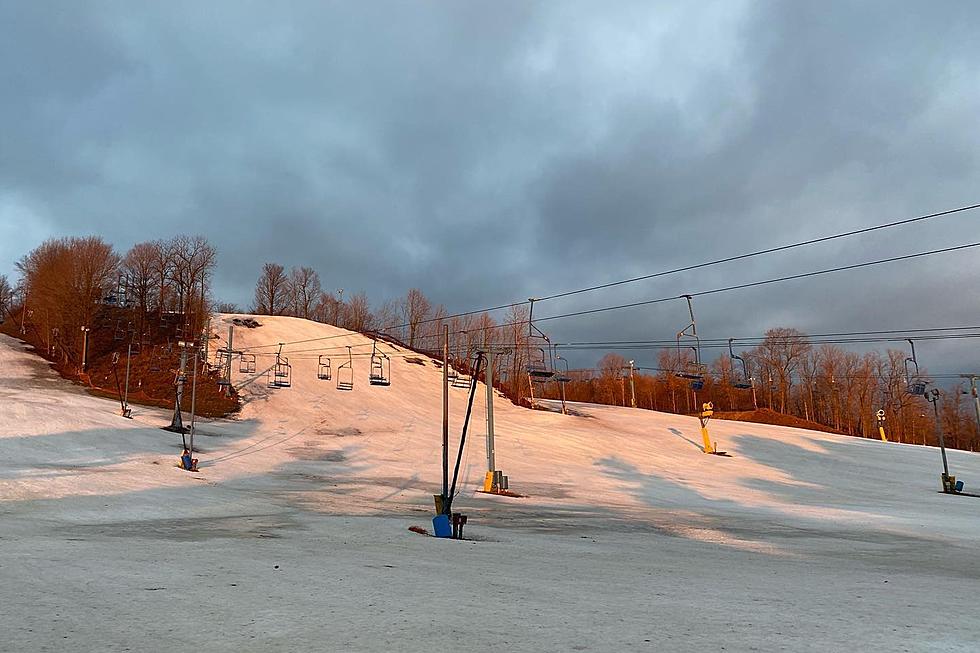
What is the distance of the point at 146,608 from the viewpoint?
612 centimetres

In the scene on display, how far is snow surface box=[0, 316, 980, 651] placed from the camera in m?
5.77

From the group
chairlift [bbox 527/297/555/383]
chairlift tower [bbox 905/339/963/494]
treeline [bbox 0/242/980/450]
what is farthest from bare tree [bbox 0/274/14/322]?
chairlift tower [bbox 905/339/963/494]

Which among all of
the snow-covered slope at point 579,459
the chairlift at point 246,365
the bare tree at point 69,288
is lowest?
the snow-covered slope at point 579,459

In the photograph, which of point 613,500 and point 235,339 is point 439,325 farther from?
point 613,500

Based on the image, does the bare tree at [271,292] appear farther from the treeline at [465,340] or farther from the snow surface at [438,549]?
the snow surface at [438,549]

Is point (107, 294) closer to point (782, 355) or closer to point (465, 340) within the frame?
point (465, 340)

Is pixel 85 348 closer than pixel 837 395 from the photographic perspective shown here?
Yes

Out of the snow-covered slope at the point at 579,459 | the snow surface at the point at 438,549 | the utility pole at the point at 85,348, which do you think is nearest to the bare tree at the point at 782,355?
the snow-covered slope at the point at 579,459

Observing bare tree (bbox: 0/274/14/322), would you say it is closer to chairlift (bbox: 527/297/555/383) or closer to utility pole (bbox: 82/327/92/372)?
utility pole (bbox: 82/327/92/372)

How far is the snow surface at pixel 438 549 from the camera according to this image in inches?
227

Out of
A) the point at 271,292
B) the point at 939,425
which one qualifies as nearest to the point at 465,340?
the point at 271,292

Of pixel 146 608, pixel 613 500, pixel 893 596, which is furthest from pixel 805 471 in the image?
pixel 146 608

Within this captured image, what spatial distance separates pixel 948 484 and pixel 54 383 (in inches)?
2414

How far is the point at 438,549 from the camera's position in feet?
38.1
